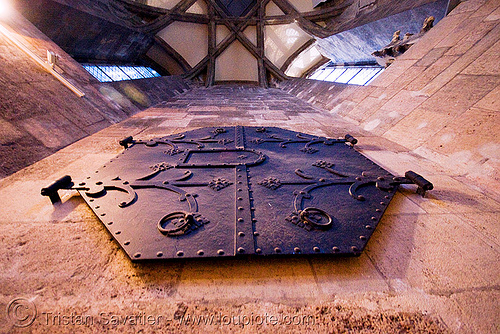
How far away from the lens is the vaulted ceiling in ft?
33.8

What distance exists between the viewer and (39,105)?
330 centimetres

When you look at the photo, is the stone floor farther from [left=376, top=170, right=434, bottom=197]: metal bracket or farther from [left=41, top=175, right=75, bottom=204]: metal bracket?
[left=376, top=170, right=434, bottom=197]: metal bracket

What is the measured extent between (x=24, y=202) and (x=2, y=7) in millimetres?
5281

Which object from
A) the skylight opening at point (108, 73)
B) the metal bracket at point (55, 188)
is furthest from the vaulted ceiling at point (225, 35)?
the metal bracket at point (55, 188)

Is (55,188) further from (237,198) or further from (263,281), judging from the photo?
(263,281)

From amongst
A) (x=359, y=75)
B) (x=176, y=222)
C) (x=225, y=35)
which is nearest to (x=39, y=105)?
(x=176, y=222)

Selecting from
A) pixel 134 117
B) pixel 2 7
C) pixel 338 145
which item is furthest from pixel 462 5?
pixel 2 7

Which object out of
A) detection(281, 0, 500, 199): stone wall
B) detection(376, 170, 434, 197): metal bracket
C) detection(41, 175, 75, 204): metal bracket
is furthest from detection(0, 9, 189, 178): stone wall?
detection(281, 0, 500, 199): stone wall

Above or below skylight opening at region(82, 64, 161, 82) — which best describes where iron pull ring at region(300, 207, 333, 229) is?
below

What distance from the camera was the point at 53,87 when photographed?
3.83 m

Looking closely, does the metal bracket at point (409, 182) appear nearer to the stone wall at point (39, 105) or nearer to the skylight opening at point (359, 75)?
the stone wall at point (39, 105)

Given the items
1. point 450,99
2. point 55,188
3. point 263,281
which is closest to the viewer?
point 263,281

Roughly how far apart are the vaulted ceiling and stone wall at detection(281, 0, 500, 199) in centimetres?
493

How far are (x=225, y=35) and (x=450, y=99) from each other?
53.1 feet
